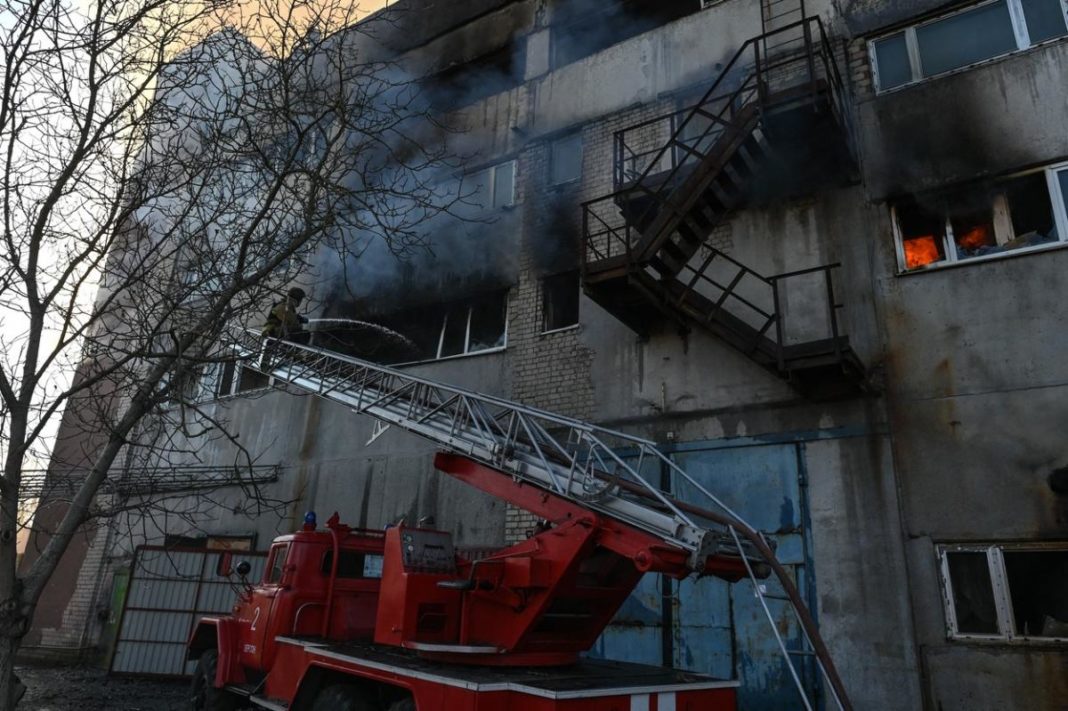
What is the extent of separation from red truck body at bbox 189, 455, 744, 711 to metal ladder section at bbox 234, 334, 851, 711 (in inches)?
5.9

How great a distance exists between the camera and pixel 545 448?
6336 mm

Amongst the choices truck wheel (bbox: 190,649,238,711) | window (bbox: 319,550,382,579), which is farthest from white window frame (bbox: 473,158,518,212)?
truck wheel (bbox: 190,649,238,711)

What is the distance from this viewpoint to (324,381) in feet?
29.6

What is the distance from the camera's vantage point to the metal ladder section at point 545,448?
4.77 metres

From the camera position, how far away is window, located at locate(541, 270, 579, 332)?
10.7 meters

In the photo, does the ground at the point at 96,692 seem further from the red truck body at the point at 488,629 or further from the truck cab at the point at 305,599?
the red truck body at the point at 488,629

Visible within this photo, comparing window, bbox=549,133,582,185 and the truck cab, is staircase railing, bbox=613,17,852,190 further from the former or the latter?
the truck cab

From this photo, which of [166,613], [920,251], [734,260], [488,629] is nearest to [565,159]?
[734,260]

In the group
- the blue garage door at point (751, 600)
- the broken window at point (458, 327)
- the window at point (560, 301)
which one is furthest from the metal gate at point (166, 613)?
the blue garage door at point (751, 600)

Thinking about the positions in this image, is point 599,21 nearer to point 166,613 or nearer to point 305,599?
point 305,599

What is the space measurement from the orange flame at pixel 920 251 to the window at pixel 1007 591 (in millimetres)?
3244

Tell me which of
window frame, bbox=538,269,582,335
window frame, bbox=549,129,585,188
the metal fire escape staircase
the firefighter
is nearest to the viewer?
the metal fire escape staircase

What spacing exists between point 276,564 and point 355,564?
92 centimetres

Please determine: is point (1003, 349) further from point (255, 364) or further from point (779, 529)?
point (255, 364)
